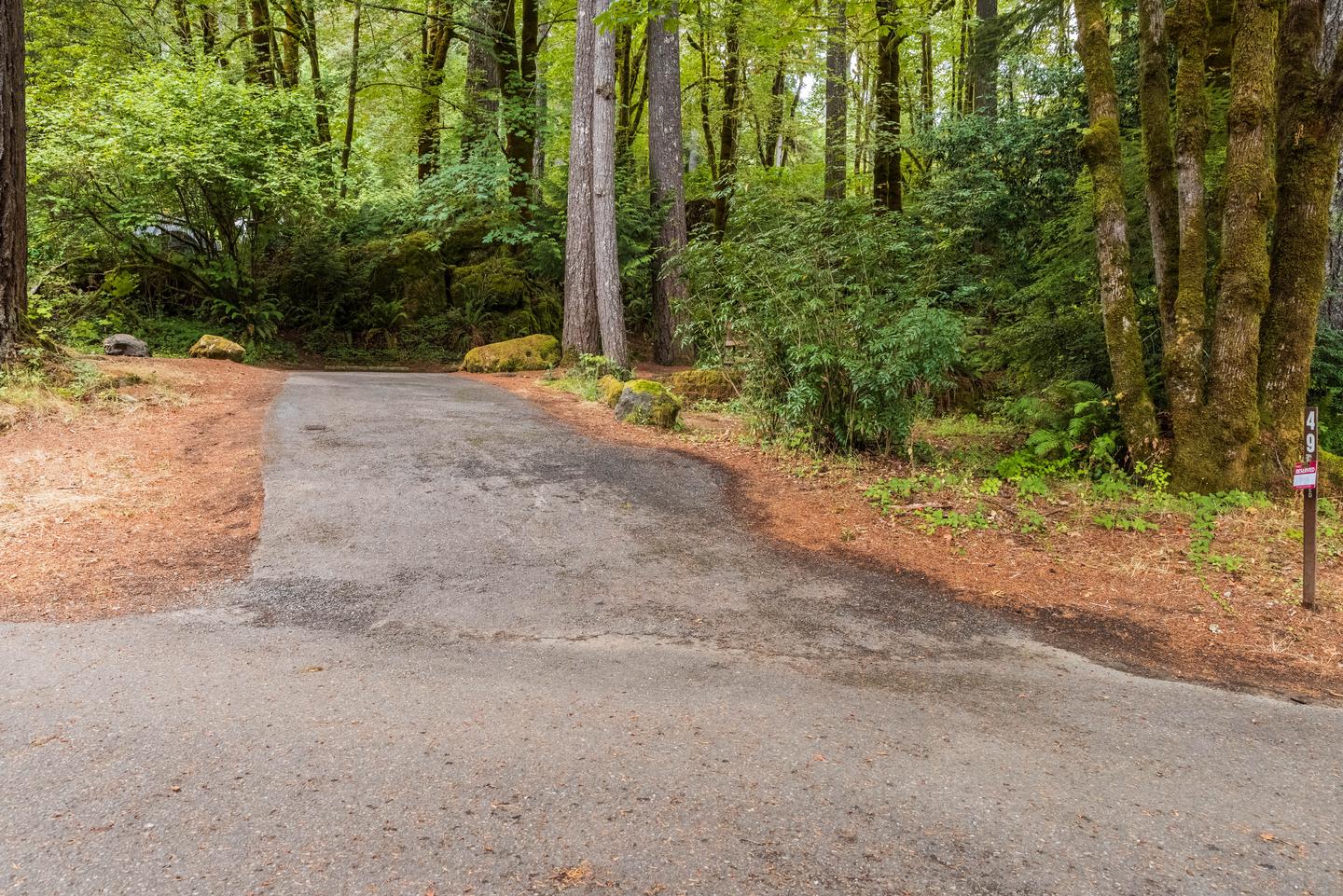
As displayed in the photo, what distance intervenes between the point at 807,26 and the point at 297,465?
1688cm

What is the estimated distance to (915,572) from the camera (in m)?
5.72

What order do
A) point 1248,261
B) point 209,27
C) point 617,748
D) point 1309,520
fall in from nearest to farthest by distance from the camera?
point 617,748, point 1309,520, point 1248,261, point 209,27

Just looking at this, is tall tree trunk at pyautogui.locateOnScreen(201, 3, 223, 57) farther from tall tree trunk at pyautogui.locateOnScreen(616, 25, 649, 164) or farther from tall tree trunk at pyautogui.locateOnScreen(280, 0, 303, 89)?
tall tree trunk at pyautogui.locateOnScreen(616, 25, 649, 164)

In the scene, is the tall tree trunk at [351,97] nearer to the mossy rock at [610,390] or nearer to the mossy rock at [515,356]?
the mossy rock at [515,356]

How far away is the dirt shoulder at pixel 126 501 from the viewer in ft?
15.9

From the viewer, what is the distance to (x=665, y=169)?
1669 cm

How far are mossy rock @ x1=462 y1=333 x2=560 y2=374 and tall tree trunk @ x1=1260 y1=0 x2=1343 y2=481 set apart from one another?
11.6 meters

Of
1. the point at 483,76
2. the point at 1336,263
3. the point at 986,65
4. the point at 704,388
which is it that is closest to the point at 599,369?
the point at 704,388

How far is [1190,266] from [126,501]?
955 centimetres

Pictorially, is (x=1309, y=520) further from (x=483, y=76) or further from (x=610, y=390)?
(x=483, y=76)

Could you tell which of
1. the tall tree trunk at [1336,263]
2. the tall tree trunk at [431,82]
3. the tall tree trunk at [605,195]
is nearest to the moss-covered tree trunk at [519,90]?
the tall tree trunk at [431,82]

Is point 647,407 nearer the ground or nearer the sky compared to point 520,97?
nearer the ground

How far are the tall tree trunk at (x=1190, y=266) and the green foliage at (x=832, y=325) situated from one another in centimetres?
195

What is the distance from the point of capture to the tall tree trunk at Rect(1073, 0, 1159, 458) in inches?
299
